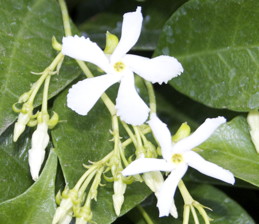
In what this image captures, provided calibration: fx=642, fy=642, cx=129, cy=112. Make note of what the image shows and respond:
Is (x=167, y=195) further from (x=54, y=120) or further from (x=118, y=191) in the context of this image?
(x=54, y=120)

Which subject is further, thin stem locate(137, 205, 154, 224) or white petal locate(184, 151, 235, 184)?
thin stem locate(137, 205, 154, 224)

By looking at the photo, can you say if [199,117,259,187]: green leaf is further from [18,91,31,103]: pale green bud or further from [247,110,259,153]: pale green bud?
[18,91,31,103]: pale green bud

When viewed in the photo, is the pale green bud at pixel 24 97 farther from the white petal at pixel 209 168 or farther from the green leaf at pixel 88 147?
the white petal at pixel 209 168

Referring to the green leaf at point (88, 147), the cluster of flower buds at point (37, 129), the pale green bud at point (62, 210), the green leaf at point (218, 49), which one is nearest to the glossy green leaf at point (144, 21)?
the green leaf at point (218, 49)

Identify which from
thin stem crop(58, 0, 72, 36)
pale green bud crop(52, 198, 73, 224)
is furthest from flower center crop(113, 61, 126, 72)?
pale green bud crop(52, 198, 73, 224)

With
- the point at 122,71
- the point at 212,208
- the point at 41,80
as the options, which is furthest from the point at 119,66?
the point at 212,208

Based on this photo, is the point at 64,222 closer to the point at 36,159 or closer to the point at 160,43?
the point at 36,159
